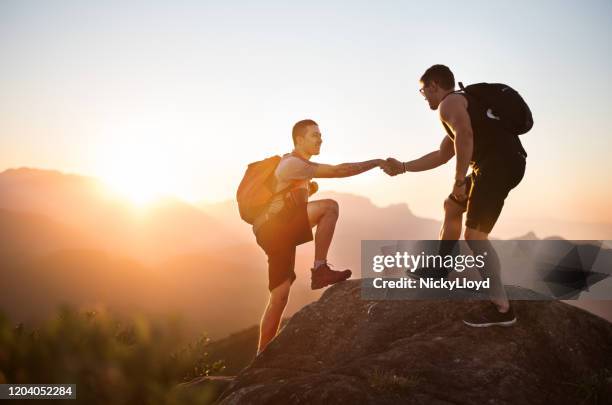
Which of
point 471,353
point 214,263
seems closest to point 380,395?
point 471,353

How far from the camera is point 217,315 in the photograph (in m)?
140

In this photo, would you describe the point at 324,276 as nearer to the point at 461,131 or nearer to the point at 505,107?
the point at 461,131

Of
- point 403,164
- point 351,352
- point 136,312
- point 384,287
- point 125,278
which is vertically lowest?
point 125,278

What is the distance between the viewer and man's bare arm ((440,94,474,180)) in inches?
214

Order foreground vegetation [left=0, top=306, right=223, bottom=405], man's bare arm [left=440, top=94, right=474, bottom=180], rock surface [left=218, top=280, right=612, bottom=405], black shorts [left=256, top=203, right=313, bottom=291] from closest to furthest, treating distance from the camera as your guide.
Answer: foreground vegetation [left=0, top=306, right=223, bottom=405]
rock surface [left=218, top=280, right=612, bottom=405]
man's bare arm [left=440, top=94, right=474, bottom=180]
black shorts [left=256, top=203, right=313, bottom=291]

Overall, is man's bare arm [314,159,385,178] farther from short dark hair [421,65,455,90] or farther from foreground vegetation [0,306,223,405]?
foreground vegetation [0,306,223,405]

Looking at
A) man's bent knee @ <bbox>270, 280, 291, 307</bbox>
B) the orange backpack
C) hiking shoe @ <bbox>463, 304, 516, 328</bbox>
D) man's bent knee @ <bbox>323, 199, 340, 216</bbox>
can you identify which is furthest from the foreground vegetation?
hiking shoe @ <bbox>463, 304, 516, 328</bbox>

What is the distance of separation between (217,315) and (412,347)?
141119mm

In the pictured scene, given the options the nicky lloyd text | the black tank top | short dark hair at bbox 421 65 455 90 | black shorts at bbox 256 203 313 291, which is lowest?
the nicky lloyd text

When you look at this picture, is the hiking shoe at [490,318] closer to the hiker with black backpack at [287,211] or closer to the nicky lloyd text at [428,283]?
the nicky lloyd text at [428,283]

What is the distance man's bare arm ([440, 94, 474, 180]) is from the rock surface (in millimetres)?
1956

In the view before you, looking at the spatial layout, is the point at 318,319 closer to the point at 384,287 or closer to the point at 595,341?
the point at 384,287

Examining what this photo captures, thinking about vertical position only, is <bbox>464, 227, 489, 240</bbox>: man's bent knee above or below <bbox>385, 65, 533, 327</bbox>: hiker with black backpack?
below

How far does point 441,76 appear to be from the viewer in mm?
5883
